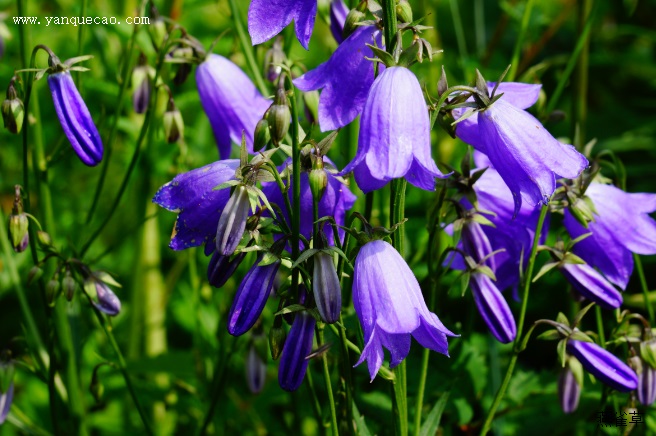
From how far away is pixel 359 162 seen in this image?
1342mm

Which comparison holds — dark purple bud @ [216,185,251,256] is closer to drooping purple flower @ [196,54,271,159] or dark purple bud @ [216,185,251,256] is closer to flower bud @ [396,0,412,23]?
flower bud @ [396,0,412,23]

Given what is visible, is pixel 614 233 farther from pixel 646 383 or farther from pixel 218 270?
pixel 218 270

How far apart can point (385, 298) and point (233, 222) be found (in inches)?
11.4

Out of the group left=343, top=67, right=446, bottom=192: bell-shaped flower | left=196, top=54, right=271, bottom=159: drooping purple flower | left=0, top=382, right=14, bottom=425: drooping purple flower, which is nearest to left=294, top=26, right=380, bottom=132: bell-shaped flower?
left=343, top=67, right=446, bottom=192: bell-shaped flower

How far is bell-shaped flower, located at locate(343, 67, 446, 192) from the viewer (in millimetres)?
1313

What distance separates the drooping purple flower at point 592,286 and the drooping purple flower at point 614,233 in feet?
0.37

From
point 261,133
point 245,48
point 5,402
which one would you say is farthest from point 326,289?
point 5,402

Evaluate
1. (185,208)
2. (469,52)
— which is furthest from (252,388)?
(469,52)

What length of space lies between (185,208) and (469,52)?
301 centimetres

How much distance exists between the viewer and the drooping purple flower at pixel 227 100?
1959mm

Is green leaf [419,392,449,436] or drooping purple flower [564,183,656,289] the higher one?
drooping purple flower [564,183,656,289]

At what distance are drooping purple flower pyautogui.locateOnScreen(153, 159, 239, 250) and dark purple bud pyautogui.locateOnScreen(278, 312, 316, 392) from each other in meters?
0.28

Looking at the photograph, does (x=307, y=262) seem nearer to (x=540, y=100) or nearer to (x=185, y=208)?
(x=185, y=208)

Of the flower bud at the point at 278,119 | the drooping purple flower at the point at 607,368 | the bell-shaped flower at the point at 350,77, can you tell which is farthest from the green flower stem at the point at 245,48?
the drooping purple flower at the point at 607,368
